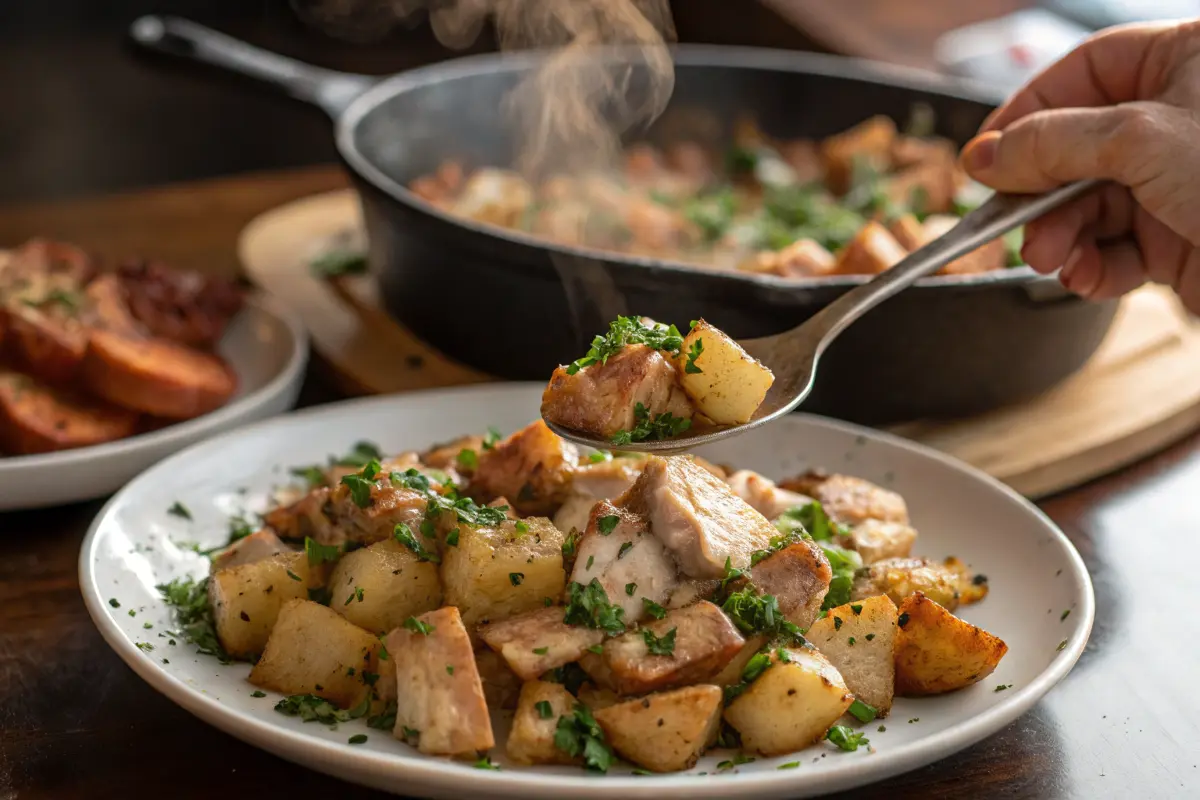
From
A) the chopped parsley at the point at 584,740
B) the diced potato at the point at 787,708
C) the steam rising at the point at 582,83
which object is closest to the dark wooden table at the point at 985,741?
the diced potato at the point at 787,708

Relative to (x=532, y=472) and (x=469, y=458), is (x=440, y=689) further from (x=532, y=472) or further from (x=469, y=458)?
(x=469, y=458)

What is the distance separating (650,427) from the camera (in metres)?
1.67

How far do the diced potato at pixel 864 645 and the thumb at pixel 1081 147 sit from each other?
888 mm

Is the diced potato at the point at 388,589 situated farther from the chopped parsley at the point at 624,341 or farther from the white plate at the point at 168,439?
the white plate at the point at 168,439

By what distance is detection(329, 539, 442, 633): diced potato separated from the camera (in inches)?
62.2

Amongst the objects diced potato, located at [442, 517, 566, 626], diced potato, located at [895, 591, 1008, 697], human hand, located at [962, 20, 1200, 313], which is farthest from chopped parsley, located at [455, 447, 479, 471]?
human hand, located at [962, 20, 1200, 313]

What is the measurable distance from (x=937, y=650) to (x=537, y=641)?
19.0 inches

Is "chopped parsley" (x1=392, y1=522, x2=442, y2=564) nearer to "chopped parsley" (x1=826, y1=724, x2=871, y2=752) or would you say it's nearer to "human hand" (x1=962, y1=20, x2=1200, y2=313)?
"chopped parsley" (x1=826, y1=724, x2=871, y2=752)

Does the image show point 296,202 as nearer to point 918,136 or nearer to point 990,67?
point 918,136

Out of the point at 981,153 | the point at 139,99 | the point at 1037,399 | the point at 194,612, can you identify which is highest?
the point at 981,153

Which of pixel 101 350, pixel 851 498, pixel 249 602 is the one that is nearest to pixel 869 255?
pixel 851 498

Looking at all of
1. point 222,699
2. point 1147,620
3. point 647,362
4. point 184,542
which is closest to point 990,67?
point 1147,620

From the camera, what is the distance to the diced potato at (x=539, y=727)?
4.49ft

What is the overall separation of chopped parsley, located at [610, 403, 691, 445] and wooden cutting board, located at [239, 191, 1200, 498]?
855 mm
